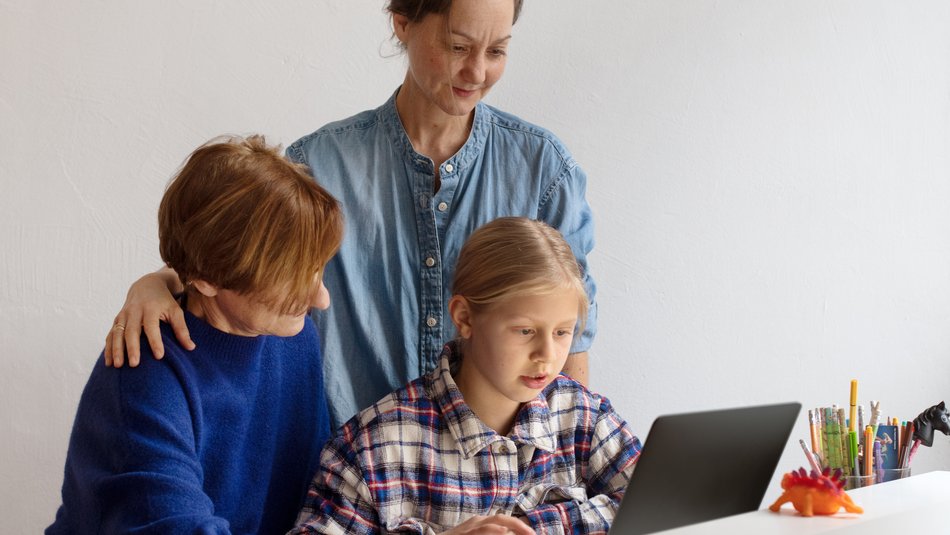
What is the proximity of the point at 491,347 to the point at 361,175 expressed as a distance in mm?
385

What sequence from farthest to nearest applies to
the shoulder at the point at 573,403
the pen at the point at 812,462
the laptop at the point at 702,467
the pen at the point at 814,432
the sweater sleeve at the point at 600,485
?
the pen at the point at 814,432 → the shoulder at the point at 573,403 → the sweater sleeve at the point at 600,485 → the pen at the point at 812,462 → the laptop at the point at 702,467

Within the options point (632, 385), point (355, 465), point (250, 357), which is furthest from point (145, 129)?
point (632, 385)

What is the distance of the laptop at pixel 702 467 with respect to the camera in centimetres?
99

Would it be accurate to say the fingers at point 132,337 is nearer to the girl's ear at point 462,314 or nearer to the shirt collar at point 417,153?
the girl's ear at point 462,314

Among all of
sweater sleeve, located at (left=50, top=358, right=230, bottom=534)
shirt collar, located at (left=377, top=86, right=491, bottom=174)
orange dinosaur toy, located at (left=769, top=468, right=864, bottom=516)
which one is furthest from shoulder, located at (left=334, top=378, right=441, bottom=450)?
orange dinosaur toy, located at (left=769, top=468, right=864, bottom=516)

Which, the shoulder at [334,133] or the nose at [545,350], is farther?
the shoulder at [334,133]

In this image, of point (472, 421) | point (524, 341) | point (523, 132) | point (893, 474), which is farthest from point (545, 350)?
point (893, 474)

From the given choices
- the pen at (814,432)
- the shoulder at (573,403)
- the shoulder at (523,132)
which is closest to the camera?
the shoulder at (573,403)

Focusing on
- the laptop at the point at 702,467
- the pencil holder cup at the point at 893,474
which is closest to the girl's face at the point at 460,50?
the laptop at the point at 702,467

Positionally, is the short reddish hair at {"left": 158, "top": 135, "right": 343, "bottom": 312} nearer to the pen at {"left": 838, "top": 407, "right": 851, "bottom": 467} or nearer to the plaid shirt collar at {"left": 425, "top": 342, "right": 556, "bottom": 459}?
the plaid shirt collar at {"left": 425, "top": 342, "right": 556, "bottom": 459}

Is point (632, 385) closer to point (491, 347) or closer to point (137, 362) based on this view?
point (491, 347)

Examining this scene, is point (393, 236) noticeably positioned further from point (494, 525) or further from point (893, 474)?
point (893, 474)

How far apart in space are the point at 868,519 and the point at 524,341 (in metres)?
0.45

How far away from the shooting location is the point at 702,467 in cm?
103
